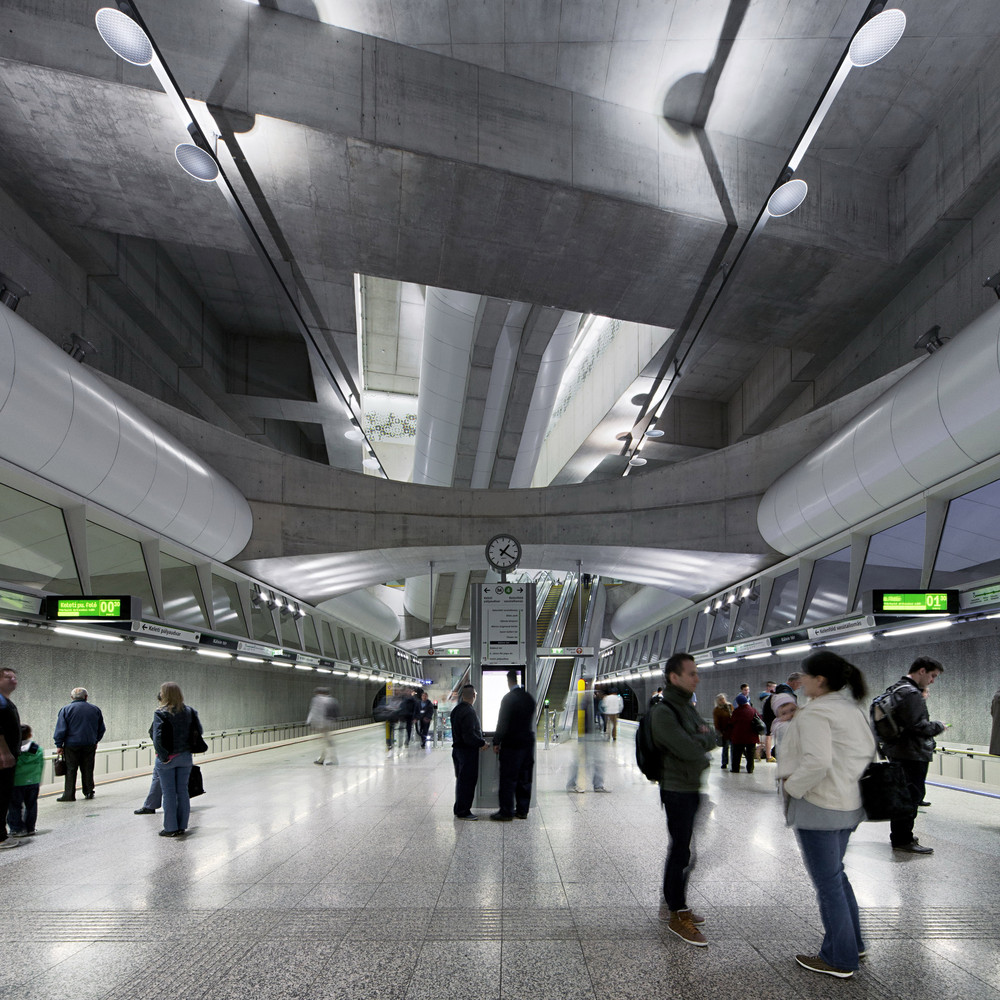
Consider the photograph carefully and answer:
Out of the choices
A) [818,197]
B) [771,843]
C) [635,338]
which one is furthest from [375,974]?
[635,338]

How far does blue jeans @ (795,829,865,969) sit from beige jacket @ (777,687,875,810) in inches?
6.8

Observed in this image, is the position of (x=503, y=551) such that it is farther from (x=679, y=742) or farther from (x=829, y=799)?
(x=829, y=799)

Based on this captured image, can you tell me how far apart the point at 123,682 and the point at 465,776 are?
644cm

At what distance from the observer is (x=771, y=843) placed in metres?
7.16

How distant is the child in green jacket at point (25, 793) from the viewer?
7.66 metres

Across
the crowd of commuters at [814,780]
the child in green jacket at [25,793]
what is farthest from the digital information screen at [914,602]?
the child in green jacket at [25,793]

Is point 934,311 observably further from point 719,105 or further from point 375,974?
point 375,974

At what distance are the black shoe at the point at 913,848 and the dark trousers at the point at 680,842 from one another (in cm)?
307

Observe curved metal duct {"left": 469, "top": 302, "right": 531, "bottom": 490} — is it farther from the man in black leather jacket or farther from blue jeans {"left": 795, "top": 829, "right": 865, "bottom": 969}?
blue jeans {"left": 795, "top": 829, "right": 865, "bottom": 969}

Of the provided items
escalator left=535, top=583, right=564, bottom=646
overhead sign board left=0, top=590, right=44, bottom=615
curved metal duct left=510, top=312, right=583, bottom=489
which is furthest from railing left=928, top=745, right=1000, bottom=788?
escalator left=535, top=583, right=564, bottom=646

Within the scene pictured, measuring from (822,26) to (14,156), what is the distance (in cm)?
948

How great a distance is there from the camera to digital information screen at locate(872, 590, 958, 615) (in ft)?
27.2

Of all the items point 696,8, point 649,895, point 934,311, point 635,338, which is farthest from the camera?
point 635,338

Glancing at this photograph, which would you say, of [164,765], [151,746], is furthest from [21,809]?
[151,746]
